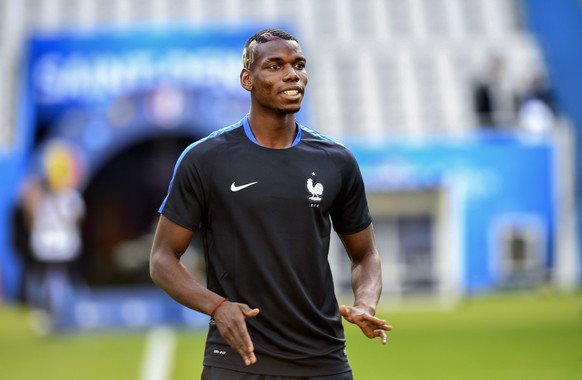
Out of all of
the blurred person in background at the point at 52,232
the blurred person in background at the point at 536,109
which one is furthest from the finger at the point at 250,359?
the blurred person in background at the point at 536,109

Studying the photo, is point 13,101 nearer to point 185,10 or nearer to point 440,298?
point 185,10

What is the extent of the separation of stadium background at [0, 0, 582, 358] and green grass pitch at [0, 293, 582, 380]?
323cm

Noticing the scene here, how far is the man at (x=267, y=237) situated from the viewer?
4.76 m

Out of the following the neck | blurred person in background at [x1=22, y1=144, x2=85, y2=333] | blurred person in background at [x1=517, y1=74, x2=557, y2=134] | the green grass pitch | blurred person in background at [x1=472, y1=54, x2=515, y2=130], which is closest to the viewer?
the neck

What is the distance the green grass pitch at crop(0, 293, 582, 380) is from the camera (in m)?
14.1

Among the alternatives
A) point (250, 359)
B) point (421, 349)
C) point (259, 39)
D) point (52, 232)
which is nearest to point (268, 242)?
point (250, 359)

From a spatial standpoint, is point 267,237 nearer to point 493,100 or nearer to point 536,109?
point 536,109

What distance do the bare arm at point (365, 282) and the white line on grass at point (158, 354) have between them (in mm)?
8872

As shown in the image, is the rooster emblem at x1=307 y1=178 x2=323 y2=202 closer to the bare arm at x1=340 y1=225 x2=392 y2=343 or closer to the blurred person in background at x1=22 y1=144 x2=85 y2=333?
the bare arm at x1=340 y1=225 x2=392 y2=343

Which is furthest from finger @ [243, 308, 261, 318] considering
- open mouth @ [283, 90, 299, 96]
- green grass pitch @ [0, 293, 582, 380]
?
green grass pitch @ [0, 293, 582, 380]

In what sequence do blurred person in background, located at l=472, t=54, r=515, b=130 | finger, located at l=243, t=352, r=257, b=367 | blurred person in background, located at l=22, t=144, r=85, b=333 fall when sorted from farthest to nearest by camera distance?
blurred person in background, located at l=472, t=54, r=515, b=130 → blurred person in background, located at l=22, t=144, r=85, b=333 → finger, located at l=243, t=352, r=257, b=367

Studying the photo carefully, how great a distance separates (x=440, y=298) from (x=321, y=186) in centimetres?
2527

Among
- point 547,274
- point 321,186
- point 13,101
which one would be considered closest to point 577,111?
point 547,274

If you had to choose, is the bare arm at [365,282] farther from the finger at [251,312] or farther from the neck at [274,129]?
the neck at [274,129]
